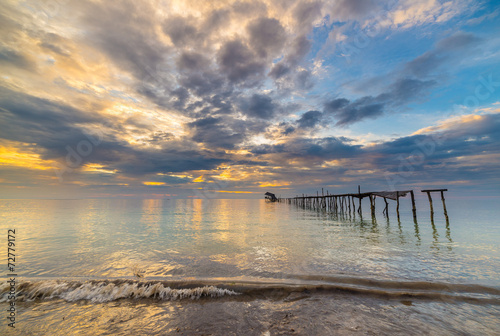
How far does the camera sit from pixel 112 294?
6098 millimetres

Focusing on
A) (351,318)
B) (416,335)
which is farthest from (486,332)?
(351,318)

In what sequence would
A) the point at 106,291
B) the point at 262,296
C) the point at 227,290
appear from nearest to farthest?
1. the point at 262,296
2. the point at 227,290
3. the point at 106,291

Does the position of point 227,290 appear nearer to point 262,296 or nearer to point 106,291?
point 262,296

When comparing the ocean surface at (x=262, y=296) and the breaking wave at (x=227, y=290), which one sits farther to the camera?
the breaking wave at (x=227, y=290)

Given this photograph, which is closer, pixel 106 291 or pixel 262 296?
pixel 262 296

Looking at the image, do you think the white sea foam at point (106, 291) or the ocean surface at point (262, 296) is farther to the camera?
the white sea foam at point (106, 291)

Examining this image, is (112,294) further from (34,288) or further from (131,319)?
(34,288)

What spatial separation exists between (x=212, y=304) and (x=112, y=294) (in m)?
3.21

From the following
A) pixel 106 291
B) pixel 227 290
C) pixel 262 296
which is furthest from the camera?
pixel 106 291

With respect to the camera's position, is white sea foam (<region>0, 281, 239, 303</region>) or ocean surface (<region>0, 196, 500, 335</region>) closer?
ocean surface (<region>0, 196, 500, 335</region>)

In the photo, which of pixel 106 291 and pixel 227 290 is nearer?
pixel 227 290

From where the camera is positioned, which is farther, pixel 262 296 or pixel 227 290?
pixel 227 290

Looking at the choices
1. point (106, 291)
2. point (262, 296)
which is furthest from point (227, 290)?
point (106, 291)

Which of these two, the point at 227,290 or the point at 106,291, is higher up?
the point at 227,290
